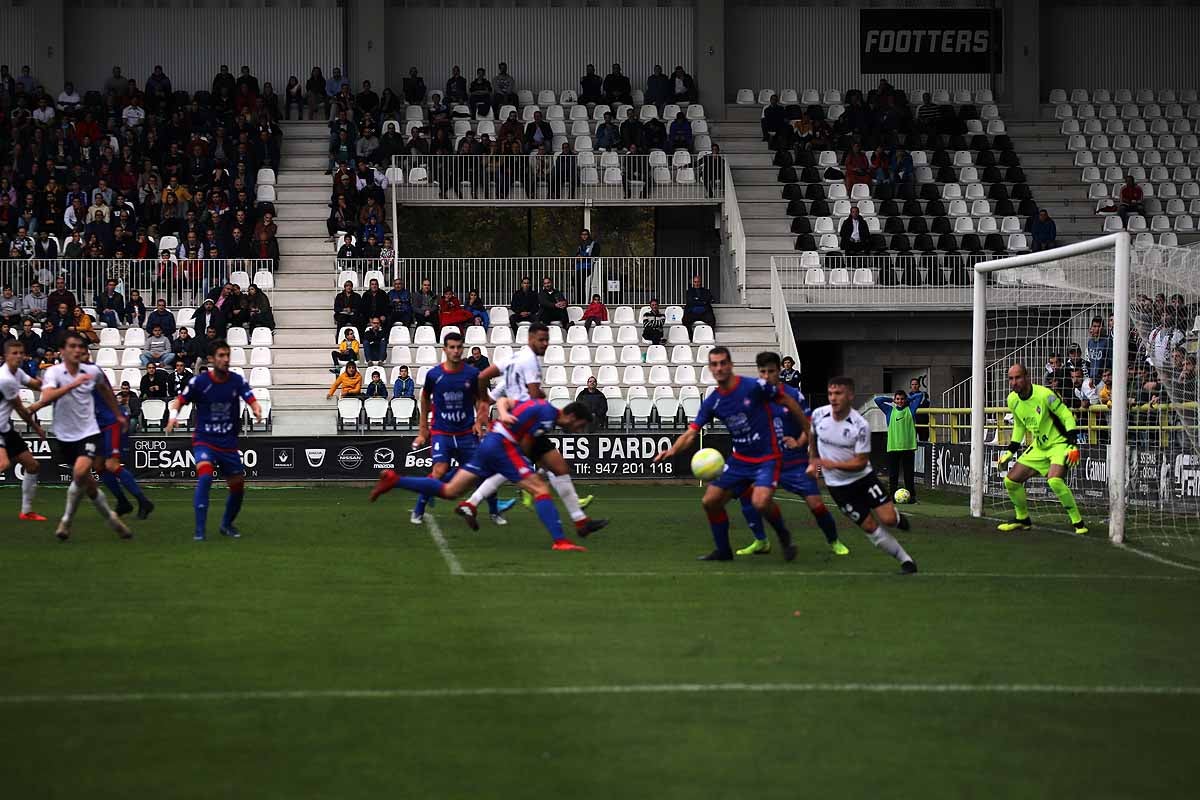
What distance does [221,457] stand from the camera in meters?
15.1

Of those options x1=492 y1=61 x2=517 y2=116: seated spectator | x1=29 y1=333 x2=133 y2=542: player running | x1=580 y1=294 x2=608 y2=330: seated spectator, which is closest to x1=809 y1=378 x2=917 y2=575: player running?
x1=29 y1=333 x2=133 y2=542: player running

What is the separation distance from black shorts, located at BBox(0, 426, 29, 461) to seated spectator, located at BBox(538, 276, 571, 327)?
17.1 m

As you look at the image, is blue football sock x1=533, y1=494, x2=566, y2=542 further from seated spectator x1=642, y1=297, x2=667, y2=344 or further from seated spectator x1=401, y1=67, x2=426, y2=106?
seated spectator x1=401, y1=67, x2=426, y2=106

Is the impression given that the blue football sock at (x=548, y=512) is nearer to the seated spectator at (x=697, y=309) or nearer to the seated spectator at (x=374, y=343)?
the seated spectator at (x=374, y=343)

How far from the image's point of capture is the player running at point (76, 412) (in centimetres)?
1457

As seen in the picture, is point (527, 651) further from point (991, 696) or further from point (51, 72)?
point (51, 72)

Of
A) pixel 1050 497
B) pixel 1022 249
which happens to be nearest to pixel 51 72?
pixel 1022 249

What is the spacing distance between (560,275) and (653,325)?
3.69m

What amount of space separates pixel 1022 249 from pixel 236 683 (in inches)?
1169

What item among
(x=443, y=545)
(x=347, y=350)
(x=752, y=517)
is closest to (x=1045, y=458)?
(x=752, y=517)

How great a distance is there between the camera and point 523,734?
22.5 ft

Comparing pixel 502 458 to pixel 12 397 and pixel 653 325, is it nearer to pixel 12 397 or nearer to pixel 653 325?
→ pixel 12 397

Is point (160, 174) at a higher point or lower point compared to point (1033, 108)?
lower

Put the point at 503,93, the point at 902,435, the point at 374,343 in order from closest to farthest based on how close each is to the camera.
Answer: the point at 902,435 < the point at 374,343 < the point at 503,93
